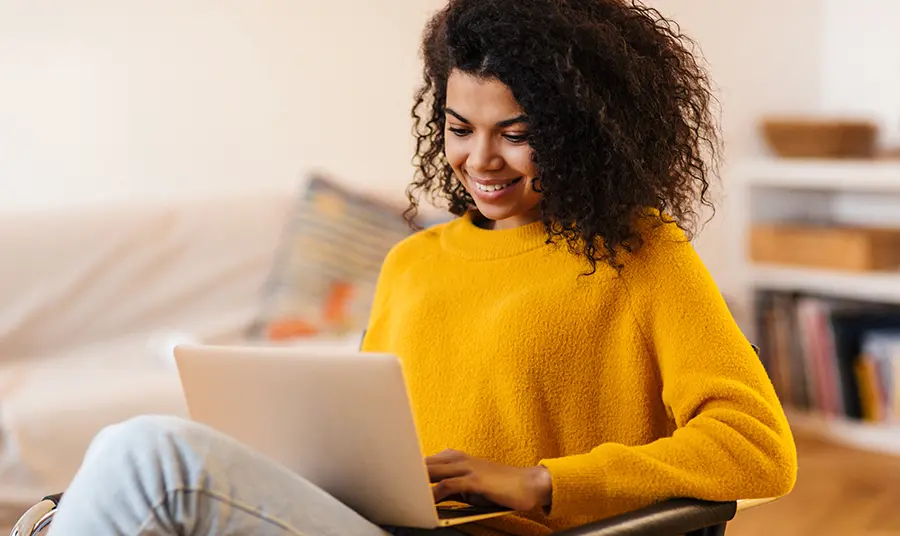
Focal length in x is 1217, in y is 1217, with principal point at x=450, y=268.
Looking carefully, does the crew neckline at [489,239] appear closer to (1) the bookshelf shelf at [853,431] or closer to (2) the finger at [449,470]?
(2) the finger at [449,470]

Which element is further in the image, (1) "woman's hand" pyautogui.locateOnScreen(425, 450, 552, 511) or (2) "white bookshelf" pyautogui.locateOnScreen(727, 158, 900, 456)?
(2) "white bookshelf" pyautogui.locateOnScreen(727, 158, 900, 456)

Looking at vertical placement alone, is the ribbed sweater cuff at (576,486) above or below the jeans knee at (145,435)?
below

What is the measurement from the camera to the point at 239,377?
3.82 feet

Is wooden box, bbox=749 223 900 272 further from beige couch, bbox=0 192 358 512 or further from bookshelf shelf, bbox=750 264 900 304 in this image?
beige couch, bbox=0 192 358 512

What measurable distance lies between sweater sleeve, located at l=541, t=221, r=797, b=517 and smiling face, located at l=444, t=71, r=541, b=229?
202 millimetres

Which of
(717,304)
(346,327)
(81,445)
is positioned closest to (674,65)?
(717,304)

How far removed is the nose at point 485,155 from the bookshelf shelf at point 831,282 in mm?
2237

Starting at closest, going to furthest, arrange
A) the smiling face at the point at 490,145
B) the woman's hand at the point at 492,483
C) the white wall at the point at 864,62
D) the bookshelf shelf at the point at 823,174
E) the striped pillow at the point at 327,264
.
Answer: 1. the woman's hand at the point at 492,483
2. the smiling face at the point at 490,145
3. the striped pillow at the point at 327,264
4. the bookshelf shelf at the point at 823,174
5. the white wall at the point at 864,62

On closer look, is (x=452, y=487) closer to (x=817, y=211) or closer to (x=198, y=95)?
(x=198, y=95)

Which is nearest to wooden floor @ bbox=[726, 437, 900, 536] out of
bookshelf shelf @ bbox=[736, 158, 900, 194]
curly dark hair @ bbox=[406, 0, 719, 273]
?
bookshelf shelf @ bbox=[736, 158, 900, 194]

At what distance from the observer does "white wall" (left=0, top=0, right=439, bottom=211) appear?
Result: 9.34 feet

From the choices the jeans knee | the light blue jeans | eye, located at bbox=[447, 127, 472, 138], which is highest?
eye, located at bbox=[447, 127, 472, 138]

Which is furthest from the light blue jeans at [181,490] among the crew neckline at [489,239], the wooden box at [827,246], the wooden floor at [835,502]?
the wooden box at [827,246]

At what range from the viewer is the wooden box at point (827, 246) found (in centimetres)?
327
